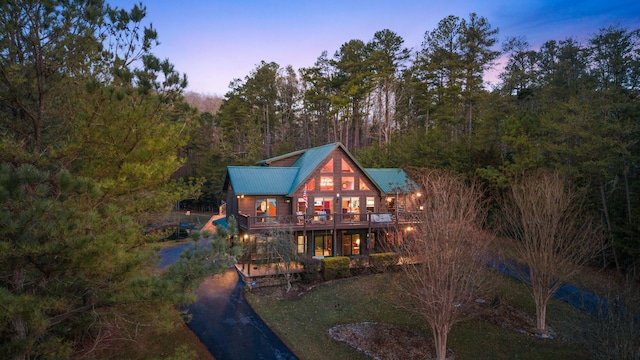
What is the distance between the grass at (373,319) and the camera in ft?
40.3

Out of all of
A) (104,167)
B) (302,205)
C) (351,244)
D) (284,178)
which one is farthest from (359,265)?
(104,167)

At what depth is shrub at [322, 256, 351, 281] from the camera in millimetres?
20453

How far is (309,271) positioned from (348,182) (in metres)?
7.93

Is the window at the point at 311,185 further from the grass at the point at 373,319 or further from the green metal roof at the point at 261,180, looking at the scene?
the grass at the point at 373,319

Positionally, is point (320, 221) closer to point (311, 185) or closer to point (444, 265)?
point (311, 185)

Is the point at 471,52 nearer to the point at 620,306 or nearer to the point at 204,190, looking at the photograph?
the point at 620,306

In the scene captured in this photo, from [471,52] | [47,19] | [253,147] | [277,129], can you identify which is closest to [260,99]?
[277,129]

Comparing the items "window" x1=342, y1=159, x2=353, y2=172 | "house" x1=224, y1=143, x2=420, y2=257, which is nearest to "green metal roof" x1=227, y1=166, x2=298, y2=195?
"house" x1=224, y1=143, x2=420, y2=257

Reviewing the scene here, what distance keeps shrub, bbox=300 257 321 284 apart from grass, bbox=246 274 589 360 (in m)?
0.91

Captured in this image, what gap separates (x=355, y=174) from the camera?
1001 inches

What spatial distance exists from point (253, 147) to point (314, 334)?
111 feet

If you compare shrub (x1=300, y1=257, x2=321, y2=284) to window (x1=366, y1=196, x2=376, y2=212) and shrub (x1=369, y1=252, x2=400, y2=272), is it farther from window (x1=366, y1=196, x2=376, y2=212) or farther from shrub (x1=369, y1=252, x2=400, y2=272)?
window (x1=366, y1=196, x2=376, y2=212)

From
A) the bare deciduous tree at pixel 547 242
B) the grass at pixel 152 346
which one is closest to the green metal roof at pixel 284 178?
the bare deciduous tree at pixel 547 242

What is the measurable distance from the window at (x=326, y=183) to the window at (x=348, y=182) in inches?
40.8
